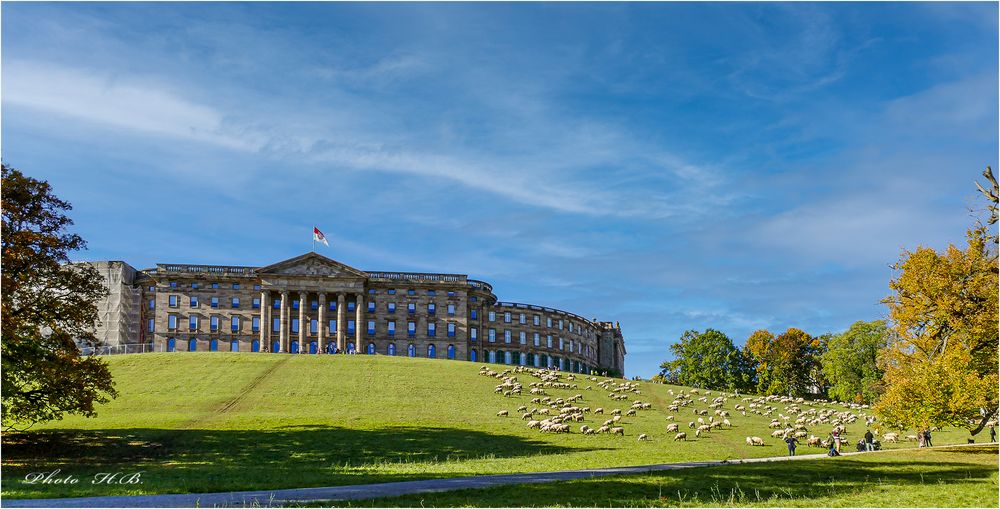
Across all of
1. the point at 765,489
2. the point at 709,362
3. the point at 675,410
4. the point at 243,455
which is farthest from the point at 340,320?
the point at 765,489

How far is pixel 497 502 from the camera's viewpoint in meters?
30.3

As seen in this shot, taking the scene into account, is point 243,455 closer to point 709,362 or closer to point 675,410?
point 675,410

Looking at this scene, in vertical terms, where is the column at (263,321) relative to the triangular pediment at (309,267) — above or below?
below

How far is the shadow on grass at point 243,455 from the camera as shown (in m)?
38.5

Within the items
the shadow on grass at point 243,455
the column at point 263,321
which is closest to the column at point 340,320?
the column at point 263,321

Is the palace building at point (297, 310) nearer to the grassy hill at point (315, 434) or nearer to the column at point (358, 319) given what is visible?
the column at point (358, 319)

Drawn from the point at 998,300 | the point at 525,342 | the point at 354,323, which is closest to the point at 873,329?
the point at 525,342

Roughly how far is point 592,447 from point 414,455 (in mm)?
12173

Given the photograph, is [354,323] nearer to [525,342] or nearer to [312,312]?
[312,312]

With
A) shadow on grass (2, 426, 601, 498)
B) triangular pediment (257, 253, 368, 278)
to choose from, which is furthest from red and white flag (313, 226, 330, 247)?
shadow on grass (2, 426, 601, 498)

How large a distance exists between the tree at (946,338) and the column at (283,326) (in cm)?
10848

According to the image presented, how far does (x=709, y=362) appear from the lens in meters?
135

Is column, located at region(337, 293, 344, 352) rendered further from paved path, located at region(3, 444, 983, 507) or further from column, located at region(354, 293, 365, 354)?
paved path, located at region(3, 444, 983, 507)

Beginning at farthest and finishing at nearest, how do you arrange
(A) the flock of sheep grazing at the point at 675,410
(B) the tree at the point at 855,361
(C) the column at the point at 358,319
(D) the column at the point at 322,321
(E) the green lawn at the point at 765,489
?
(C) the column at the point at 358,319
(D) the column at the point at 322,321
(B) the tree at the point at 855,361
(A) the flock of sheep grazing at the point at 675,410
(E) the green lawn at the point at 765,489
